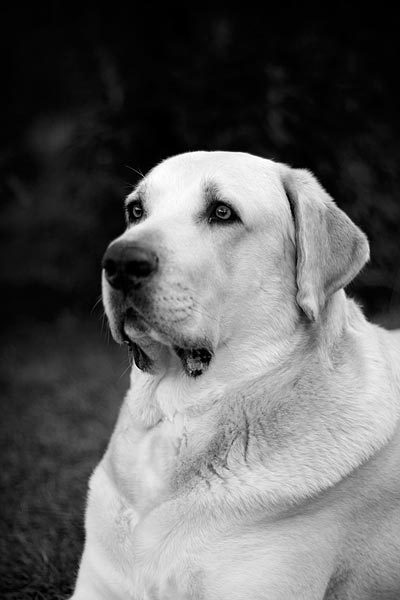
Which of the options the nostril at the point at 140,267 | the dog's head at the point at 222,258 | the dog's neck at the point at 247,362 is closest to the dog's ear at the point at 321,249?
the dog's head at the point at 222,258

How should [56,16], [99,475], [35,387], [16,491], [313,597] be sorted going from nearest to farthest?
[313,597]
[99,475]
[16,491]
[35,387]
[56,16]

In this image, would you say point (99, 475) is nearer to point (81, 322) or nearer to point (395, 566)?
point (395, 566)

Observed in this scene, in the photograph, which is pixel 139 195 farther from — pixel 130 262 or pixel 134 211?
pixel 130 262

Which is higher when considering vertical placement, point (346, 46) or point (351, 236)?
point (351, 236)

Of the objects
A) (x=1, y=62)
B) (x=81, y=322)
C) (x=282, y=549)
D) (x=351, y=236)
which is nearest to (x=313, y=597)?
(x=282, y=549)

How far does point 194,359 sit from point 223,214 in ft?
1.98

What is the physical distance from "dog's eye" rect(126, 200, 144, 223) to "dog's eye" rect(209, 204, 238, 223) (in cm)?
42

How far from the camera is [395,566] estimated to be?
133 inches

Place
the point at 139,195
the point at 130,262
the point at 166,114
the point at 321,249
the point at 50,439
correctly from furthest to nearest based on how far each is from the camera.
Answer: the point at 166,114 → the point at 50,439 → the point at 139,195 → the point at 321,249 → the point at 130,262

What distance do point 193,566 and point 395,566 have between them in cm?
81

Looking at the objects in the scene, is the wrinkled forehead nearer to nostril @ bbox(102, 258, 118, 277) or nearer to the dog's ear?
the dog's ear

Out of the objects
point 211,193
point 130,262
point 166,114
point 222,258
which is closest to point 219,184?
point 211,193

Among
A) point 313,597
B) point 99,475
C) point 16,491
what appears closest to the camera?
point 313,597

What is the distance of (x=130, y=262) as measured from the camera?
316 centimetres
